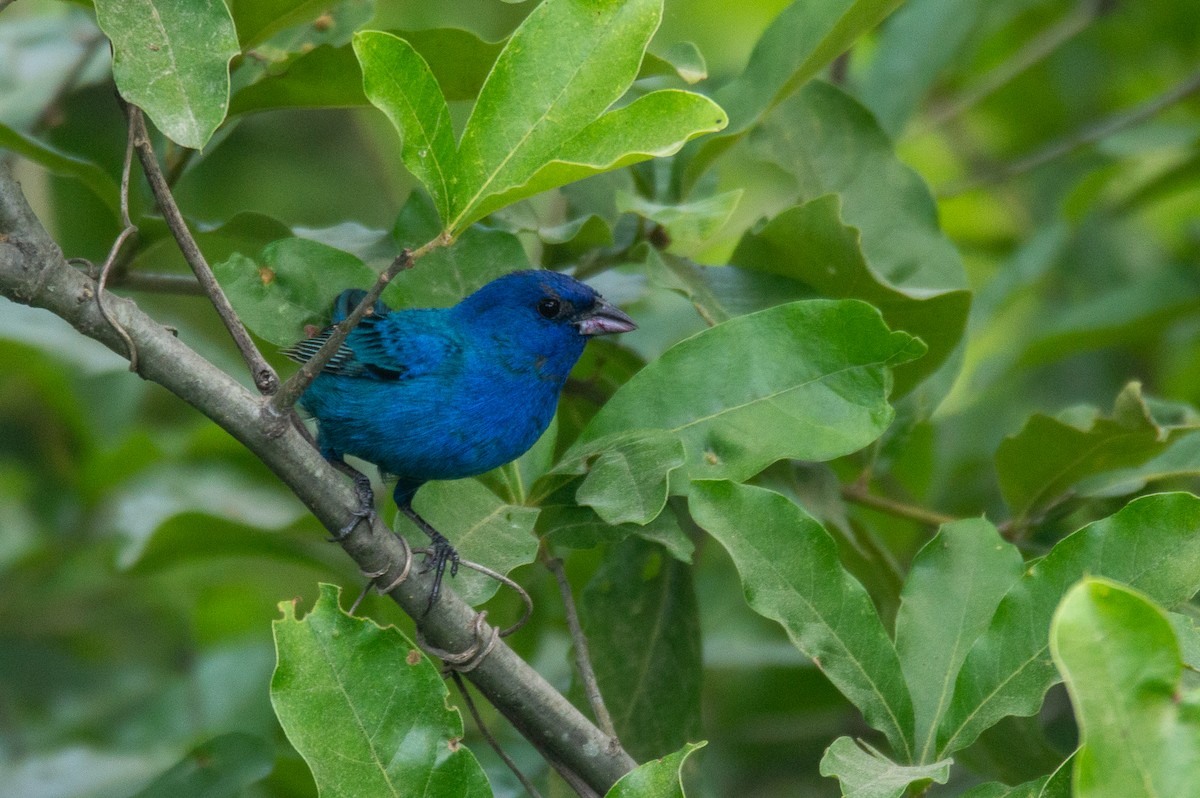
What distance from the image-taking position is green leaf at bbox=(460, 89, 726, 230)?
198 cm

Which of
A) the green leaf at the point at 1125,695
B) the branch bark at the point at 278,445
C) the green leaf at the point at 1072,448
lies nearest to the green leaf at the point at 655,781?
the branch bark at the point at 278,445

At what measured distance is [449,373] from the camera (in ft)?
10.7

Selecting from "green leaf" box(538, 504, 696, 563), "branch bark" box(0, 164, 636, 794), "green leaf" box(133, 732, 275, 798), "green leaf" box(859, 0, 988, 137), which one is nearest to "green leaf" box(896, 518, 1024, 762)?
"green leaf" box(538, 504, 696, 563)

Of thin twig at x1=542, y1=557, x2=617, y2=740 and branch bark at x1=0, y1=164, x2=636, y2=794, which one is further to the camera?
thin twig at x1=542, y1=557, x2=617, y2=740

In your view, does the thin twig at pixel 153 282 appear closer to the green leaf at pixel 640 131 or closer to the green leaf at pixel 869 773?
the green leaf at pixel 640 131

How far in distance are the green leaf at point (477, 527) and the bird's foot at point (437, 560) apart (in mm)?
18

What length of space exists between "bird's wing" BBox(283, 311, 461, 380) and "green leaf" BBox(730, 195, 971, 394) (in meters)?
0.79

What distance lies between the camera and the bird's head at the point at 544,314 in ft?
10.5

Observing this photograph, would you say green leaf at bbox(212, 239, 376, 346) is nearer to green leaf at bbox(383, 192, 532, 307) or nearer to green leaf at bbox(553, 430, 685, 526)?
green leaf at bbox(383, 192, 532, 307)

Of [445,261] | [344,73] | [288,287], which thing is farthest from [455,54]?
[288,287]

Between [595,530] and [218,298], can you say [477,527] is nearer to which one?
[595,530]

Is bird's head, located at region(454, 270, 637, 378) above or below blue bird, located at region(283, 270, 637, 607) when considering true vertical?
above

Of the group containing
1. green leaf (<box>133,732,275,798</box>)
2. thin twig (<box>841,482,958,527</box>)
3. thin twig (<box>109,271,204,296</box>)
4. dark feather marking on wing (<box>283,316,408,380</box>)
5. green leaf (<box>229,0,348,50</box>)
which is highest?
green leaf (<box>229,0,348,50</box>)

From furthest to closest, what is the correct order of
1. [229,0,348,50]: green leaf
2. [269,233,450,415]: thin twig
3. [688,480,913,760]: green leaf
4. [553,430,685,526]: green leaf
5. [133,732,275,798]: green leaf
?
[133,732,275,798]: green leaf, [229,0,348,50]: green leaf, [553,430,685,526]: green leaf, [688,480,913,760]: green leaf, [269,233,450,415]: thin twig
